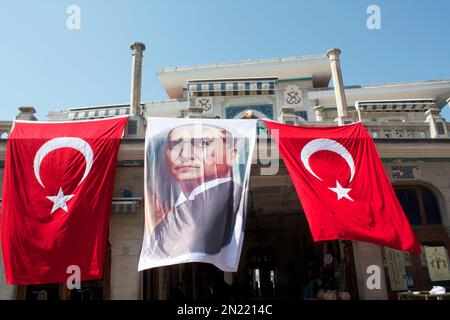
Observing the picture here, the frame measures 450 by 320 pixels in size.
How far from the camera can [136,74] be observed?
33.4 ft

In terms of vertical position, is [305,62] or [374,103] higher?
[305,62]

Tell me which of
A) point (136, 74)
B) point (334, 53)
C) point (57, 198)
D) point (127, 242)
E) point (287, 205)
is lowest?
point (127, 242)

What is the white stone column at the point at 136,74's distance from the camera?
9.77m

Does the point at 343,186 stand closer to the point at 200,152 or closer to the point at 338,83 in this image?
the point at 200,152

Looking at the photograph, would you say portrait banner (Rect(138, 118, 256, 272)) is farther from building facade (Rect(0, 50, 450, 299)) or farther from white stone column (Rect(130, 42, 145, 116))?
white stone column (Rect(130, 42, 145, 116))

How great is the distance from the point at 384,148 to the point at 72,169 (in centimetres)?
725

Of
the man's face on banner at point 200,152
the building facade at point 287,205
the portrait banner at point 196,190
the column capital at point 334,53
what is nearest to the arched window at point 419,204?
the building facade at point 287,205

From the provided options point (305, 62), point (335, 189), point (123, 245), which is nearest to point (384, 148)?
point (335, 189)

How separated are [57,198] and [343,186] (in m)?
5.82

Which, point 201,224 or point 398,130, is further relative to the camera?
point 398,130

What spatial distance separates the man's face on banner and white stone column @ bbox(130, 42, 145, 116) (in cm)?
228

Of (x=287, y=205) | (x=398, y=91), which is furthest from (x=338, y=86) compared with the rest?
(x=398, y=91)
